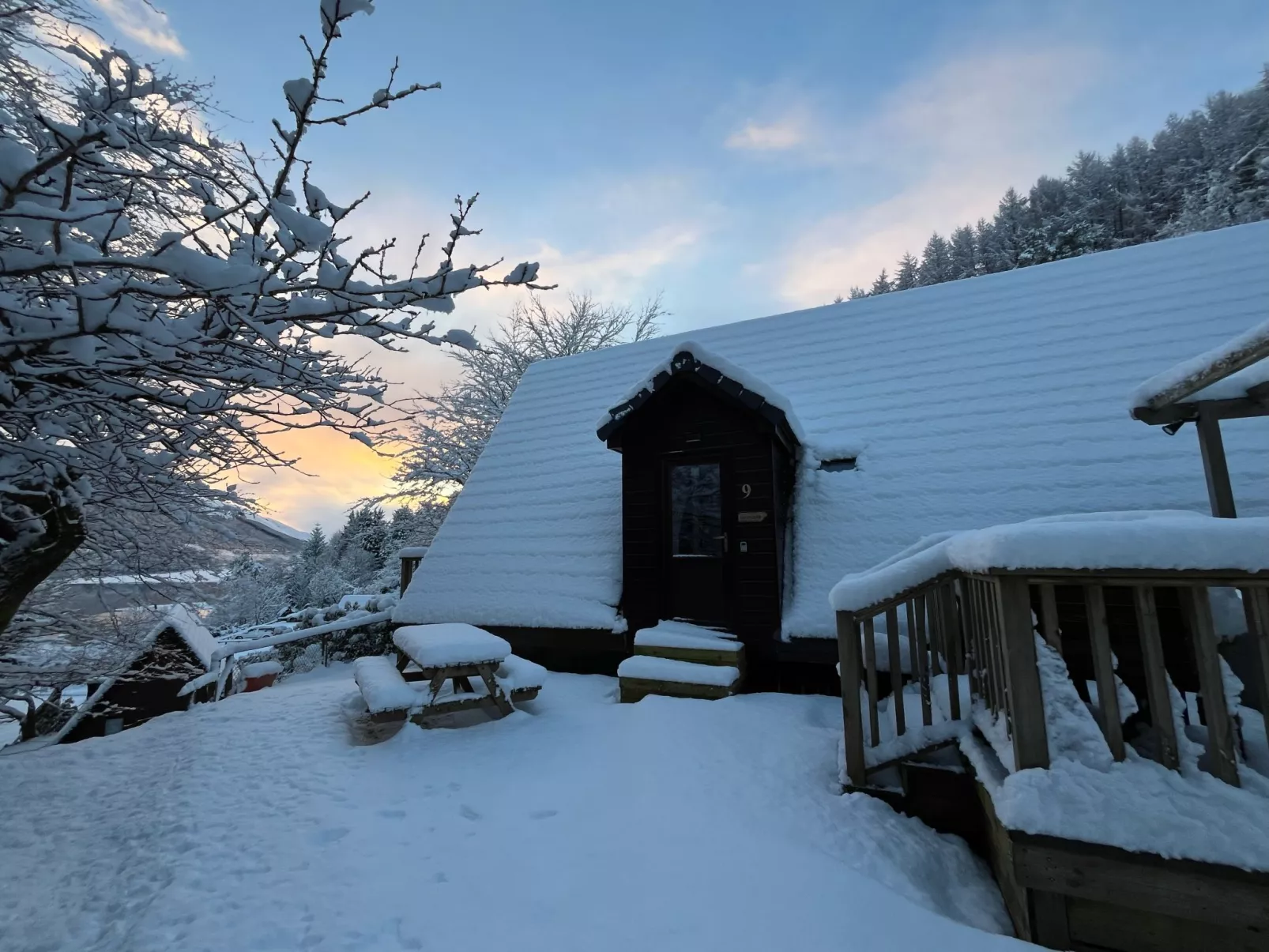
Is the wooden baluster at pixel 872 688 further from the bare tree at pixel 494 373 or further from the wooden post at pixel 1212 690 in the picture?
the bare tree at pixel 494 373

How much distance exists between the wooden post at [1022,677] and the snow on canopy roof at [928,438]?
2876mm

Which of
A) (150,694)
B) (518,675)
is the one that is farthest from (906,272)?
(150,694)

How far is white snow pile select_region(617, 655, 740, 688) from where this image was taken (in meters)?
5.08

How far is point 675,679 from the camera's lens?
5.12m

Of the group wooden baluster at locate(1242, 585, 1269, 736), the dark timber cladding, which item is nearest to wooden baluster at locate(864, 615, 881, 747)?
wooden baluster at locate(1242, 585, 1269, 736)

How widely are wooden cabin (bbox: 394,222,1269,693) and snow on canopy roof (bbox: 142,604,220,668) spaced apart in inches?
104

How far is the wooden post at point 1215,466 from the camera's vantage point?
3498mm

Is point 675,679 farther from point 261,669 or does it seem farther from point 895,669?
point 261,669

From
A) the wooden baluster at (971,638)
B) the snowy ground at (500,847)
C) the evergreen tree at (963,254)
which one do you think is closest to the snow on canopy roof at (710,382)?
the wooden baluster at (971,638)

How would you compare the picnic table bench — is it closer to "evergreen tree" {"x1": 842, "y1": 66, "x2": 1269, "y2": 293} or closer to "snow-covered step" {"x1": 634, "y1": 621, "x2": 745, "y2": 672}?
"snow-covered step" {"x1": 634, "y1": 621, "x2": 745, "y2": 672}

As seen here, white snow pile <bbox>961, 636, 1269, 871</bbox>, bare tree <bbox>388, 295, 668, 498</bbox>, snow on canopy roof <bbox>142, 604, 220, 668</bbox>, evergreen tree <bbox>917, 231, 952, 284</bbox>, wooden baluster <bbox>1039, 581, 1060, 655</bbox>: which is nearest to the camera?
white snow pile <bbox>961, 636, 1269, 871</bbox>

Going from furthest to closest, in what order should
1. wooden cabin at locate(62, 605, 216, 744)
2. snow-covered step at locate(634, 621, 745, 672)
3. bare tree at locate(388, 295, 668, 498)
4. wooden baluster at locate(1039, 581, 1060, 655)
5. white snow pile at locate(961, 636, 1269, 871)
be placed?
1. bare tree at locate(388, 295, 668, 498)
2. wooden cabin at locate(62, 605, 216, 744)
3. snow-covered step at locate(634, 621, 745, 672)
4. wooden baluster at locate(1039, 581, 1060, 655)
5. white snow pile at locate(961, 636, 1269, 871)

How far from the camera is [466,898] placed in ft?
8.29

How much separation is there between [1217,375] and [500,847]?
15.1 feet
